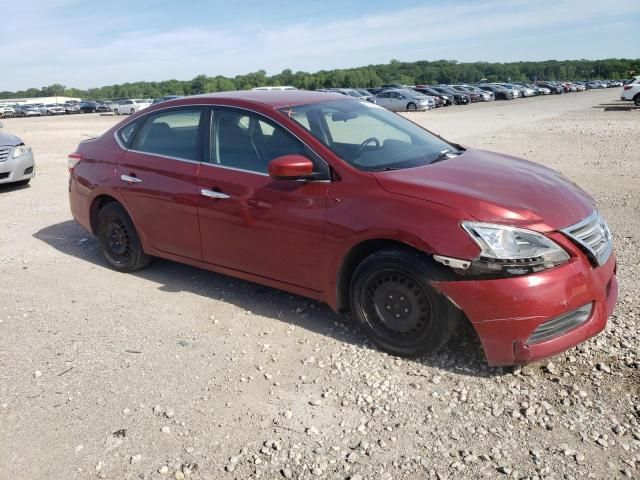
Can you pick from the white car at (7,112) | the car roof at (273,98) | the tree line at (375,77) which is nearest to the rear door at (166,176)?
the car roof at (273,98)

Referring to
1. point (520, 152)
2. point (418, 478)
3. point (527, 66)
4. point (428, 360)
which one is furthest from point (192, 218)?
point (527, 66)

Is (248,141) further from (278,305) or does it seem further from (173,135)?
(278,305)

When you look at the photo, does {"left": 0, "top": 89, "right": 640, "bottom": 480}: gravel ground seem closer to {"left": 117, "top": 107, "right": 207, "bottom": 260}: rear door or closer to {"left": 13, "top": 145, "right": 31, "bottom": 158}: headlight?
{"left": 117, "top": 107, "right": 207, "bottom": 260}: rear door

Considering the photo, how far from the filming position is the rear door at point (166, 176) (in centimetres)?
480

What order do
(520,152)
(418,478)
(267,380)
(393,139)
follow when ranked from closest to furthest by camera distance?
1. (418,478)
2. (267,380)
3. (393,139)
4. (520,152)

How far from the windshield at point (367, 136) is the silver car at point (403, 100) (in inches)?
1405

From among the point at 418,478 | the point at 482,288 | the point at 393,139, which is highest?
the point at 393,139

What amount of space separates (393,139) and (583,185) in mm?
5847

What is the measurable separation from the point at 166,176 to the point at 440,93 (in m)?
47.8

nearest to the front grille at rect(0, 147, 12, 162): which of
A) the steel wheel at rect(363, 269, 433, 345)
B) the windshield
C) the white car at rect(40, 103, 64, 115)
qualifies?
the windshield

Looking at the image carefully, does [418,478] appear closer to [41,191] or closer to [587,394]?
[587,394]

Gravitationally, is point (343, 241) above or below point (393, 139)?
below

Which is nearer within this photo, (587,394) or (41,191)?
(587,394)

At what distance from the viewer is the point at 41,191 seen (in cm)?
1011
